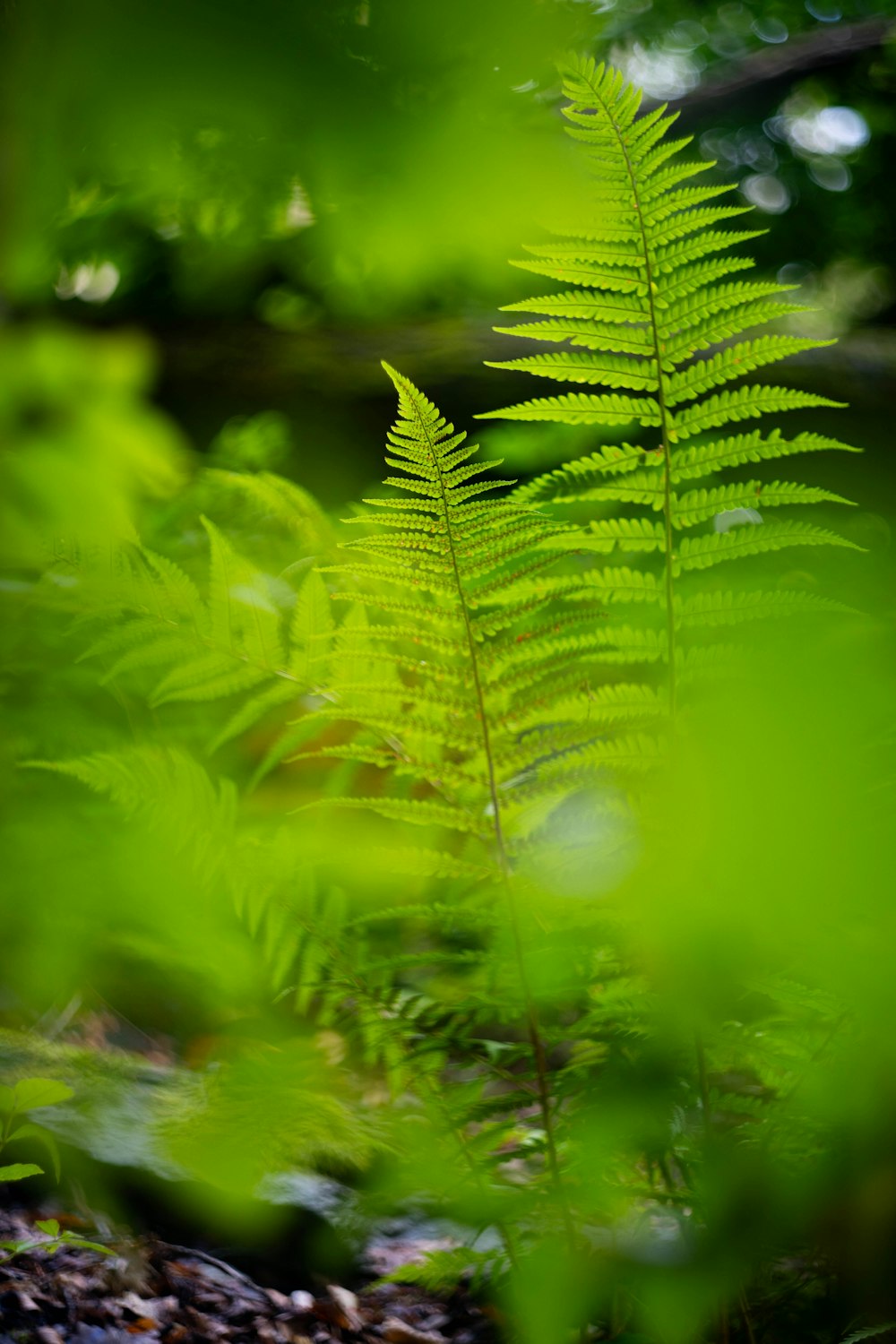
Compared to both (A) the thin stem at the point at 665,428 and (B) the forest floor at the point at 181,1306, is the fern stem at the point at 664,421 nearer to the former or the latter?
(A) the thin stem at the point at 665,428

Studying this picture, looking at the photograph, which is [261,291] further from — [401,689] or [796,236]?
[796,236]

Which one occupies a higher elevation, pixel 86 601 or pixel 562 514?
pixel 562 514

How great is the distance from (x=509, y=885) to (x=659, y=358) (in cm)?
37

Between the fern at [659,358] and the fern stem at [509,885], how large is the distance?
7cm

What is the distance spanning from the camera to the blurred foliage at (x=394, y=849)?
521mm

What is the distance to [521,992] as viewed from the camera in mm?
672

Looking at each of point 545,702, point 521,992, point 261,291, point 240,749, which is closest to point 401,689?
point 545,702

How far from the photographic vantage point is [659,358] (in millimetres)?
600

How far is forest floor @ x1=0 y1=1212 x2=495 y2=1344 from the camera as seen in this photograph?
75 cm

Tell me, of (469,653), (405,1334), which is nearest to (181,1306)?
(405,1334)

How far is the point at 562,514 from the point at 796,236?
12.2ft

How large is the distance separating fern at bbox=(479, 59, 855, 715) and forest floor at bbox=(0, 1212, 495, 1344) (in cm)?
66

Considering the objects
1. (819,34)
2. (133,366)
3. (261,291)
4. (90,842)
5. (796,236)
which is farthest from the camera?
(796,236)

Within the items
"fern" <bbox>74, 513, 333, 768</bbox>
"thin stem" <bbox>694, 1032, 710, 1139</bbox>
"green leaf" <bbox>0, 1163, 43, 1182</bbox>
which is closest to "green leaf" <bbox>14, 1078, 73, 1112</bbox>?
"green leaf" <bbox>0, 1163, 43, 1182</bbox>
